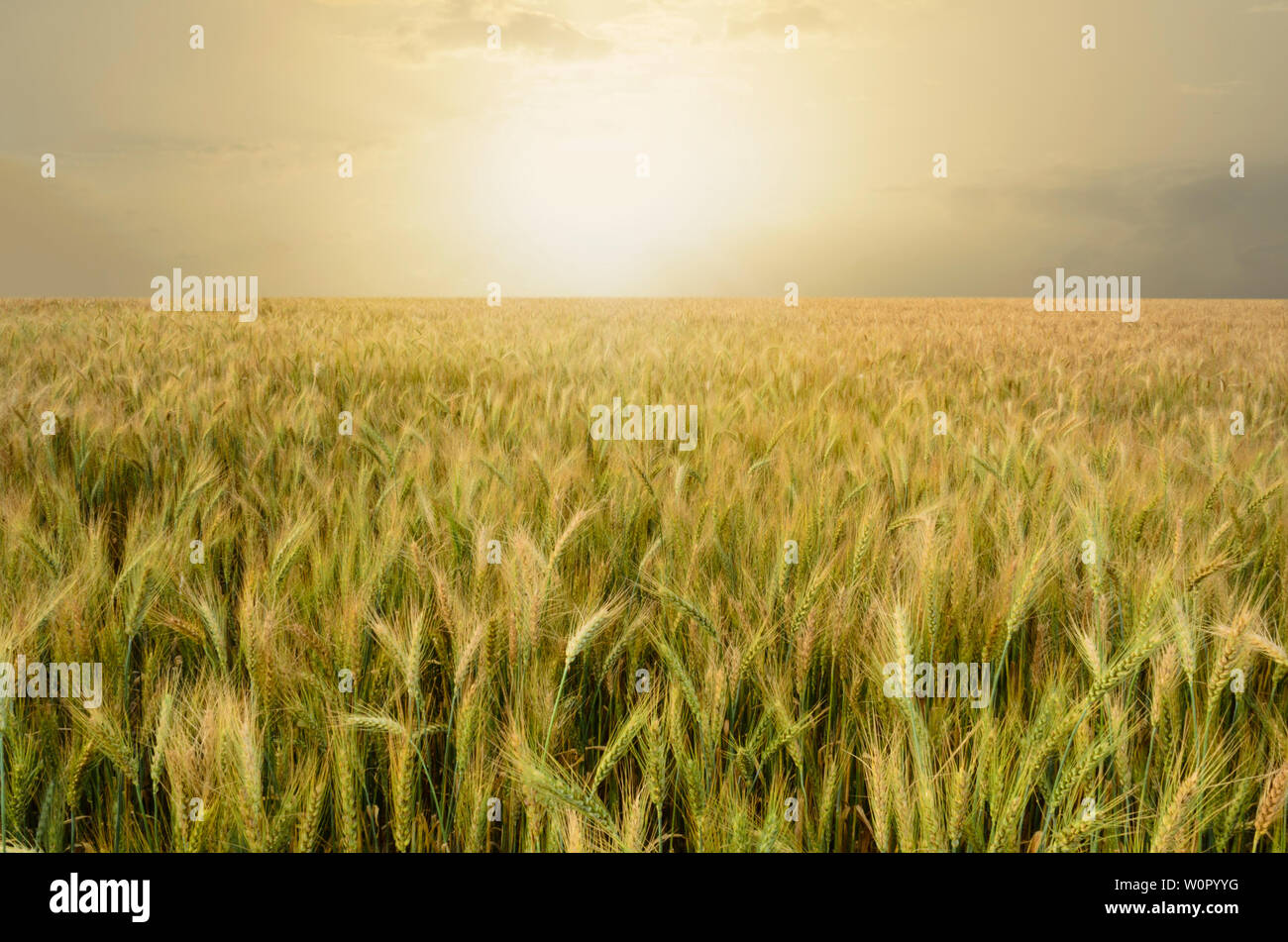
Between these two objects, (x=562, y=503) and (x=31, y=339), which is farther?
(x=31, y=339)

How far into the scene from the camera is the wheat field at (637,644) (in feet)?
3.93

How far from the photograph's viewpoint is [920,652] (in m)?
1.56

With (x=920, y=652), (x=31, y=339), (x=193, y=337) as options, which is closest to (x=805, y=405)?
(x=920, y=652)

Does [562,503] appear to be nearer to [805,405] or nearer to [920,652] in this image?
[920,652]

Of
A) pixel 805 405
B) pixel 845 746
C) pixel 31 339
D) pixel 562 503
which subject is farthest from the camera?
pixel 31 339

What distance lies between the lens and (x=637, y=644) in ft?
5.36

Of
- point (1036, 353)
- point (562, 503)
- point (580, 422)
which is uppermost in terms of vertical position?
point (1036, 353)

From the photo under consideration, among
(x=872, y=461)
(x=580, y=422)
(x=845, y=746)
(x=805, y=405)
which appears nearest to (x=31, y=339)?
(x=580, y=422)

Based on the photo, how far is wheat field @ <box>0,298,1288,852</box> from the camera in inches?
47.1
